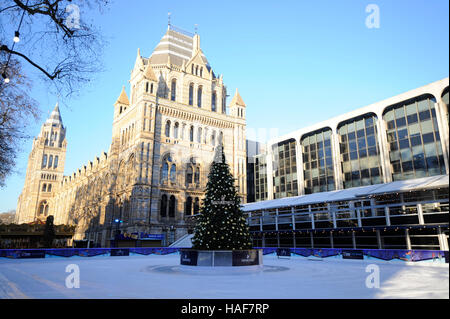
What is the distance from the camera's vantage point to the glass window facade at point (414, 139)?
102 feet

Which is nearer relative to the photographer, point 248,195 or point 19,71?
point 19,71

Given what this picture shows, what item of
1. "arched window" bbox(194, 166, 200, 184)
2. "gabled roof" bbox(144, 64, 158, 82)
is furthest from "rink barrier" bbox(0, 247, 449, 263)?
"gabled roof" bbox(144, 64, 158, 82)

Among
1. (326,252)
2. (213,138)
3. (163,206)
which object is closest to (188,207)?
(163,206)

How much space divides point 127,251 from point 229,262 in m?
20.8

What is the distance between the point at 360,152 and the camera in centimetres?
3847

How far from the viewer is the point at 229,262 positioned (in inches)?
677

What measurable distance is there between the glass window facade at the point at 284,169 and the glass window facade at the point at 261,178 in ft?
9.05

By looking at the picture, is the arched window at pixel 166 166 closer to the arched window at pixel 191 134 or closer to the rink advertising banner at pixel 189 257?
the arched window at pixel 191 134

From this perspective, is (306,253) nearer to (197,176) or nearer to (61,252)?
(61,252)

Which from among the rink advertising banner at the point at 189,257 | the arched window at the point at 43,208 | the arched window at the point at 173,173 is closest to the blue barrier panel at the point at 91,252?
the rink advertising banner at the point at 189,257

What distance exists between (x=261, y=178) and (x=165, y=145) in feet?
58.7

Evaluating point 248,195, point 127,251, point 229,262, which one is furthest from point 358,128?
point 127,251

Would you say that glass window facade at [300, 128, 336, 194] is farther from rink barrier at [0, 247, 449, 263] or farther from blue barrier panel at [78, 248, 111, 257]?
blue barrier panel at [78, 248, 111, 257]
